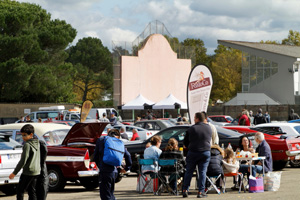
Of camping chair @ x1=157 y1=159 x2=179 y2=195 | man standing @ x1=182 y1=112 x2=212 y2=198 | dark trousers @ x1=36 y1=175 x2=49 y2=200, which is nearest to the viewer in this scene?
dark trousers @ x1=36 y1=175 x2=49 y2=200

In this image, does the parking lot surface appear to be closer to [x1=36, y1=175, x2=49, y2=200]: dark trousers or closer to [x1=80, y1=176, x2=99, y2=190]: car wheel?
[x1=80, y1=176, x2=99, y2=190]: car wheel

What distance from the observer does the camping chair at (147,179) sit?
13742 millimetres

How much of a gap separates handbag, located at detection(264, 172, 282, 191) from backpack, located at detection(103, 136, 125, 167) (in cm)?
473

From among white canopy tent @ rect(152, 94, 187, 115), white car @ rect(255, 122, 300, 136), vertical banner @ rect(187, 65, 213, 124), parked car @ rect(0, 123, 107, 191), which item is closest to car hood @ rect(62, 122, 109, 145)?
parked car @ rect(0, 123, 107, 191)

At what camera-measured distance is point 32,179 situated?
9578 mm

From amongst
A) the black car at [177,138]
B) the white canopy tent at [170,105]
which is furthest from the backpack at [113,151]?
the white canopy tent at [170,105]

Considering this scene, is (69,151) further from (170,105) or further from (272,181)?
(170,105)

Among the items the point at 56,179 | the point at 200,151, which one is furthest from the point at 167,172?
the point at 56,179

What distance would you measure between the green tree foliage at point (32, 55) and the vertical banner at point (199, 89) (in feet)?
103

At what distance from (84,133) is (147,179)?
8.23 ft

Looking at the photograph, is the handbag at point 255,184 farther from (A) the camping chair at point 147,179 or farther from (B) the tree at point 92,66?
(B) the tree at point 92,66

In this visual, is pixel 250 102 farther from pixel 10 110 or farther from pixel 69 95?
pixel 10 110

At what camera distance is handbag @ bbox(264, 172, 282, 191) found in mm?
13727

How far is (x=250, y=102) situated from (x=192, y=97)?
131 ft
